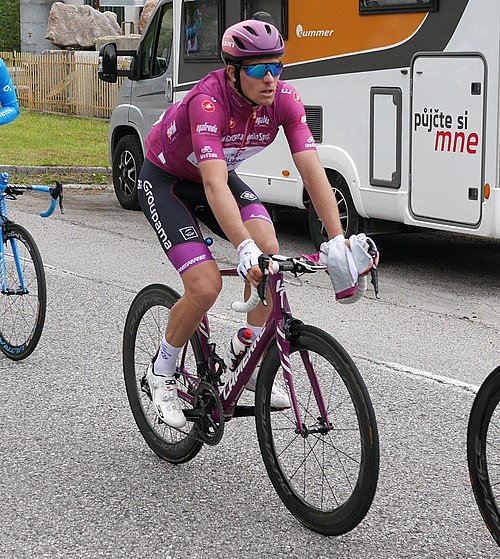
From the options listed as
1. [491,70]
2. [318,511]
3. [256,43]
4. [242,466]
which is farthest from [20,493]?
[491,70]

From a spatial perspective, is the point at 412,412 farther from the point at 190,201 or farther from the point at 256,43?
the point at 256,43

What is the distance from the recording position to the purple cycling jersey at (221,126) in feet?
15.2

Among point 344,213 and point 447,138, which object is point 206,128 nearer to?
point 447,138

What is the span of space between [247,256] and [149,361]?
4.39 feet

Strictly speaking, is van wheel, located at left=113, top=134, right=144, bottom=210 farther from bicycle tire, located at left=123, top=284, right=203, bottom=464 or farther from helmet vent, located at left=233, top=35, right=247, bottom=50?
helmet vent, located at left=233, top=35, right=247, bottom=50

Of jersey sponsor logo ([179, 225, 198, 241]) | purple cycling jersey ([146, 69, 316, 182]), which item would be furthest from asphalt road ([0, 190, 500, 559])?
purple cycling jersey ([146, 69, 316, 182])

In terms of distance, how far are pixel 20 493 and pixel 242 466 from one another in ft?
3.18

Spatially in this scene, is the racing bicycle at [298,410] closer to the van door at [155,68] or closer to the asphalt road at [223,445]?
the asphalt road at [223,445]

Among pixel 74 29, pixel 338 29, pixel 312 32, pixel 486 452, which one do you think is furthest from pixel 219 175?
pixel 74 29

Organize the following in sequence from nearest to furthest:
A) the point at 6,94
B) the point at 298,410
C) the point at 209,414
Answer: the point at 298,410, the point at 209,414, the point at 6,94

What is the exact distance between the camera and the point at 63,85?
29.8m

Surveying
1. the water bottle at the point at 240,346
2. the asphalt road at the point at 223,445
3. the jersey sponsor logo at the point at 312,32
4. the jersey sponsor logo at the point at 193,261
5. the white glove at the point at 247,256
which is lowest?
the asphalt road at the point at 223,445

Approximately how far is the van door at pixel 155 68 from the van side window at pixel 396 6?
3160mm

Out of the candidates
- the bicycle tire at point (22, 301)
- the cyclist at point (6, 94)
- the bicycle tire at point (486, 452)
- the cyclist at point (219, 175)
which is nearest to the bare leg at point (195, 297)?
the cyclist at point (219, 175)
